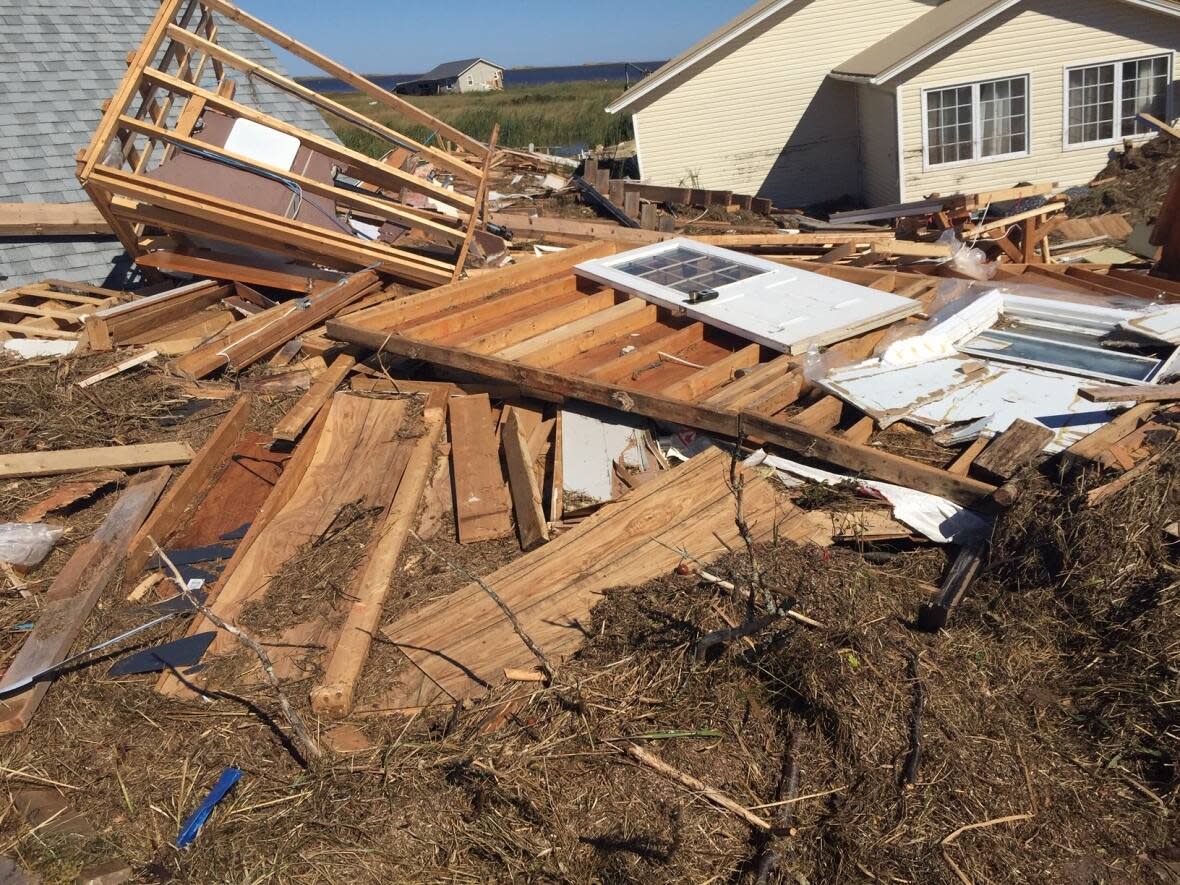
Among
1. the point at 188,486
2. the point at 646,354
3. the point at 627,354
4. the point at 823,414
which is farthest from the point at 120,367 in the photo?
the point at 823,414

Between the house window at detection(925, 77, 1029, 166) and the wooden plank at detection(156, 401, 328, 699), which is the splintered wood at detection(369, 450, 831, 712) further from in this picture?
the house window at detection(925, 77, 1029, 166)

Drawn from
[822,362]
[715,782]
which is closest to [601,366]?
[822,362]

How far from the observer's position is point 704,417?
5.62m

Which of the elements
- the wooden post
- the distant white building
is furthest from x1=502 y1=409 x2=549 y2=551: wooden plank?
the distant white building

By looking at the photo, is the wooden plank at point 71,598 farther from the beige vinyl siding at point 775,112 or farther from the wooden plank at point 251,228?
the beige vinyl siding at point 775,112

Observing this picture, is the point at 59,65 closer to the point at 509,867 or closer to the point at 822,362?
the point at 822,362

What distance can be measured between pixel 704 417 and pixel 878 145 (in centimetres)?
1493

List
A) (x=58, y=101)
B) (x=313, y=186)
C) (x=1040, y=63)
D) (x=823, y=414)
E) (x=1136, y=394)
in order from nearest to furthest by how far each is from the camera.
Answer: (x=1136, y=394) < (x=823, y=414) < (x=313, y=186) < (x=58, y=101) < (x=1040, y=63)

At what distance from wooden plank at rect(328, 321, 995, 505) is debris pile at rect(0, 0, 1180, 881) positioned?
0.9 inches

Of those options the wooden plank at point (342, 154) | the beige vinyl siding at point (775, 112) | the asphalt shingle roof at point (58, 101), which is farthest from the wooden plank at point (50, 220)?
the beige vinyl siding at point (775, 112)

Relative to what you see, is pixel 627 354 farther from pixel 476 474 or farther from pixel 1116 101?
pixel 1116 101

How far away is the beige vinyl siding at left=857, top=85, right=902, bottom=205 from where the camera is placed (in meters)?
17.5

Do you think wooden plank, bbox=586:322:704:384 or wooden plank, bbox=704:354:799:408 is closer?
wooden plank, bbox=704:354:799:408

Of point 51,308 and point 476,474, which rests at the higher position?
point 51,308
